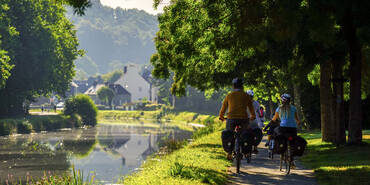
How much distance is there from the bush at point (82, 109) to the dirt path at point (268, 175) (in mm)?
50186

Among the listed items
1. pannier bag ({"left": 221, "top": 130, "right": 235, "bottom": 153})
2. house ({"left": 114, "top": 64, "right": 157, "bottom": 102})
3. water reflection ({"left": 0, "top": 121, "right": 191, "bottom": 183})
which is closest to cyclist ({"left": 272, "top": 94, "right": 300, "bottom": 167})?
pannier bag ({"left": 221, "top": 130, "right": 235, "bottom": 153})

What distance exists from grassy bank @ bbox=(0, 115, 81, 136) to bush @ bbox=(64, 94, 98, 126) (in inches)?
83.0

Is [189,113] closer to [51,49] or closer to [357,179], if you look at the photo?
[51,49]

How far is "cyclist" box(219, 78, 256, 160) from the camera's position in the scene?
12.9m

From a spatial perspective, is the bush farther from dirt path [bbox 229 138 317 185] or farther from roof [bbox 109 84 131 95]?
roof [bbox 109 84 131 95]

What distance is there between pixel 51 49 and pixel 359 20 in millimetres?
44886

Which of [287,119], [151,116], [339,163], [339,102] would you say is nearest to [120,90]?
[151,116]

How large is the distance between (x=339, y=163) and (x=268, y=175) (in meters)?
4.03

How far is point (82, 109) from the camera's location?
216 feet

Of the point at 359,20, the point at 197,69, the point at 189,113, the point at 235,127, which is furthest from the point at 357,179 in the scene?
the point at 189,113

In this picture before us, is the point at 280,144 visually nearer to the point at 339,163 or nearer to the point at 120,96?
the point at 339,163

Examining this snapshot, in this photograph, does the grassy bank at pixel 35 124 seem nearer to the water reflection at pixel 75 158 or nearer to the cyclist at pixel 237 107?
the water reflection at pixel 75 158

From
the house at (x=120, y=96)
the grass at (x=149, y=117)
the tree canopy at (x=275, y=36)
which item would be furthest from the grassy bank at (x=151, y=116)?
the tree canopy at (x=275, y=36)

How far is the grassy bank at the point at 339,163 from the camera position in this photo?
13.1m
